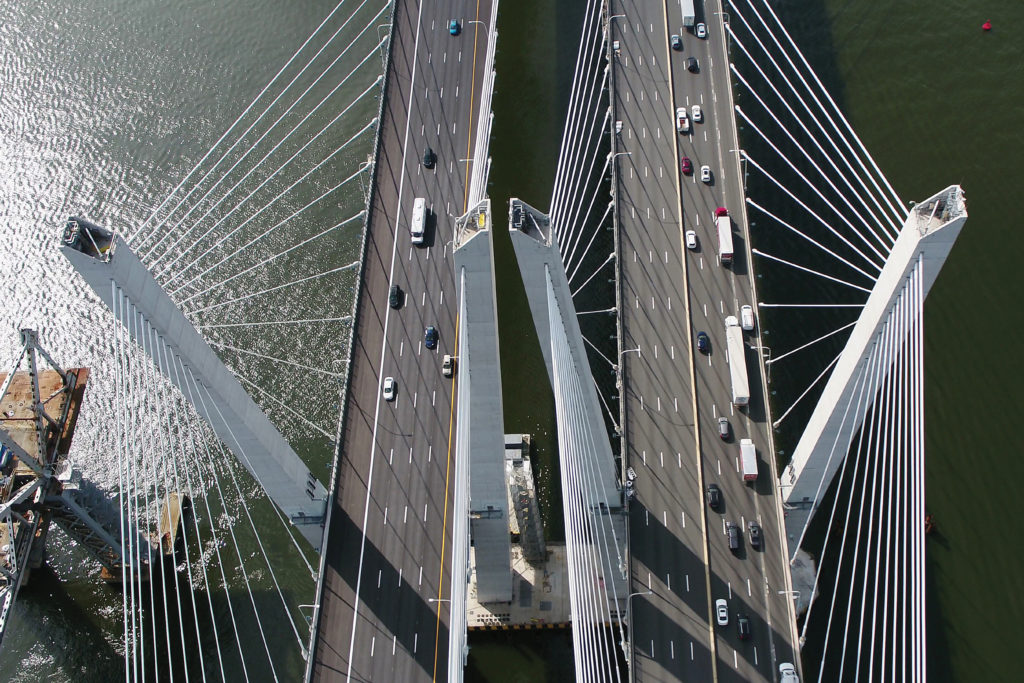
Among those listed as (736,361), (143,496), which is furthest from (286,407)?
(736,361)

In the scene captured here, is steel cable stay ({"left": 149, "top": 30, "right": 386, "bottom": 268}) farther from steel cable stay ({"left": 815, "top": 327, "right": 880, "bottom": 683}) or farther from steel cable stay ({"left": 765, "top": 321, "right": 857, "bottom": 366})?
steel cable stay ({"left": 815, "top": 327, "right": 880, "bottom": 683})

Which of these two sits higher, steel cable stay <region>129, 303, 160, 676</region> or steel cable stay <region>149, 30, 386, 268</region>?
steel cable stay <region>149, 30, 386, 268</region>

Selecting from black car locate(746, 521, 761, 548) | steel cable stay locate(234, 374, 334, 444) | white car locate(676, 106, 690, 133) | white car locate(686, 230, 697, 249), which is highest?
white car locate(676, 106, 690, 133)

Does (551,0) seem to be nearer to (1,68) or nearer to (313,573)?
(1,68)

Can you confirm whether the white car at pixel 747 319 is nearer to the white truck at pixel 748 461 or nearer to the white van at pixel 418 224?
the white truck at pixel 748 461

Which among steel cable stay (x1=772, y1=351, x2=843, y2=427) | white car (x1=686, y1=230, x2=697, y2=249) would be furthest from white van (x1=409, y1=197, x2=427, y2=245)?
steel cable stay (x1=772, y1=351, x2=843, y2=427)

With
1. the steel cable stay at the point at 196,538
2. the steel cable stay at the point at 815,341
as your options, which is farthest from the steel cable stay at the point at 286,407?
the steel cable stay at the point at 815,341
